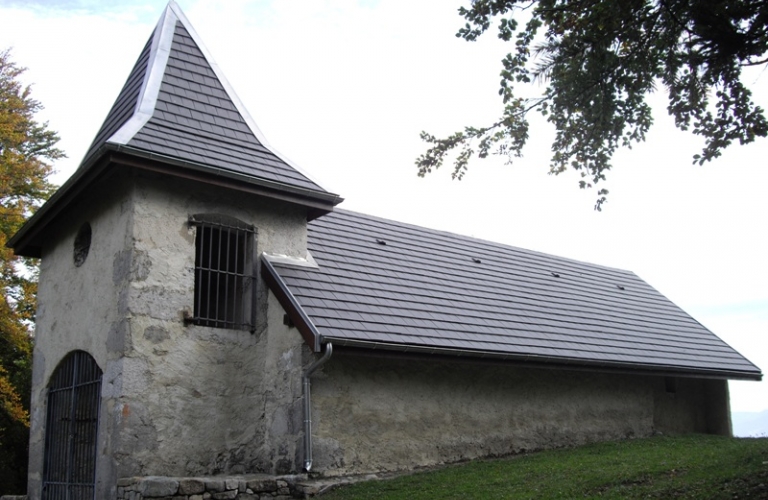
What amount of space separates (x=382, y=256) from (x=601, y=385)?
16.7 feet

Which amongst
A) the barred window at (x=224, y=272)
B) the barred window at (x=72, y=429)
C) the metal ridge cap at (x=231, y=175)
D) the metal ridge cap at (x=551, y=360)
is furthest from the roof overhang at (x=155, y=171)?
the metal ridge cap at (x=551, y=360)

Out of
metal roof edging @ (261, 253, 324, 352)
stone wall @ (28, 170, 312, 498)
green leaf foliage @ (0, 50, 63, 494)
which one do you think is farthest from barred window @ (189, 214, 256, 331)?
green leaf foliage @ (0, 50, 63, 494)

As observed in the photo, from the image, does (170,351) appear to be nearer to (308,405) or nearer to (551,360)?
(308,405)

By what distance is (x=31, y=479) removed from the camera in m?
12.2

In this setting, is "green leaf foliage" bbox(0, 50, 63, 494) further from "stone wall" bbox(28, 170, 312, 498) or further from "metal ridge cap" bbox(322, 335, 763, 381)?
"metal ridge cap" bbox(322, 335, 763, 381)

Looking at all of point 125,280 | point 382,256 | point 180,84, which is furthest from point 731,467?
point 180,84

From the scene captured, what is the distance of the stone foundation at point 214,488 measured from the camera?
909cm

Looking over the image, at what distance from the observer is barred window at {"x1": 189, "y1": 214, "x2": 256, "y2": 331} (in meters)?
11.4

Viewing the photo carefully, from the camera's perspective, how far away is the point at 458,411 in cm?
1245

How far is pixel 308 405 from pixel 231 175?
3.60 metres

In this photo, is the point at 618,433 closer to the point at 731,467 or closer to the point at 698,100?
the point at 731,467

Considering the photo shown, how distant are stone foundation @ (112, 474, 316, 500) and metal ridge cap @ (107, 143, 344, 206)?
432 centimetres

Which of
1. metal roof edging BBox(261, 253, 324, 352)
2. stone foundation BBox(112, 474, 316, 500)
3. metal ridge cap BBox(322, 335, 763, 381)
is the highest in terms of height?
metal roof edging BBox(261, 253, 324, 352)

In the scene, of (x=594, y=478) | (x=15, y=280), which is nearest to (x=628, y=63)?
(x=594, y=478)
